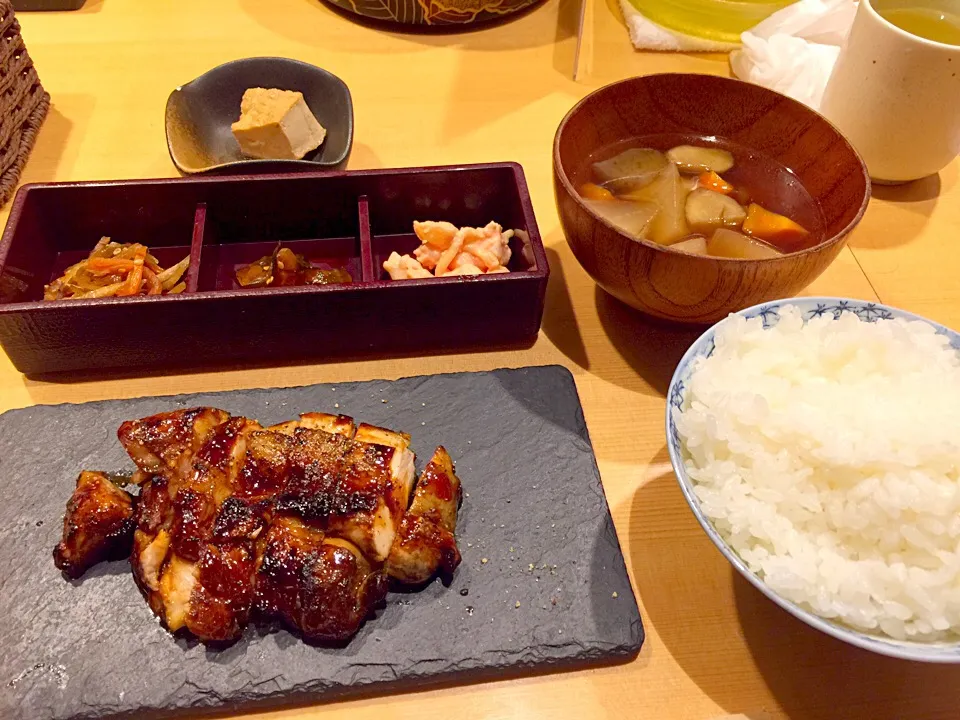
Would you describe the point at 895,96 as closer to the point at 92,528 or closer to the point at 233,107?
the point at 233,107

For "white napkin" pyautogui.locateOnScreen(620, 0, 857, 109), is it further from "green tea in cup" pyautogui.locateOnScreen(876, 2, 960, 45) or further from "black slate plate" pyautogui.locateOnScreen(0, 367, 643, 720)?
"black slate plate" pyautogui.locateOnScreen(0, 367, 643, 720)

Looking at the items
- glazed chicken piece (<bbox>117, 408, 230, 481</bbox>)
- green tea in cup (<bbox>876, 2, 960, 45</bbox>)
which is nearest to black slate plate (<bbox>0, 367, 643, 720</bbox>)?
glazed chicken piece (<bbox>117, 408, 230, 481</bbox>)

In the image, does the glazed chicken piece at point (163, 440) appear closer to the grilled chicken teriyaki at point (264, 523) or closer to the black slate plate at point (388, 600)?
the grilled chicken teriyaki at point (264, 523)

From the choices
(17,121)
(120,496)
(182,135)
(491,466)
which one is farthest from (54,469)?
(17,121)

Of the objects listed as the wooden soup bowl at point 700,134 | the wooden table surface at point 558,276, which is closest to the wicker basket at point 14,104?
the wooden table surface at point 558,276

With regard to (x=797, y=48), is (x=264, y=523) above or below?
below

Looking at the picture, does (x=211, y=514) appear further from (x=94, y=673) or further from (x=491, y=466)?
(x=491, y=466)

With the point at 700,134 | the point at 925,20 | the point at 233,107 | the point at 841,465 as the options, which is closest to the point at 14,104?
the point at 233,107
